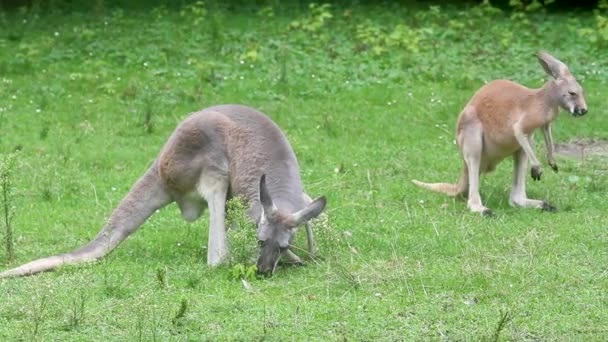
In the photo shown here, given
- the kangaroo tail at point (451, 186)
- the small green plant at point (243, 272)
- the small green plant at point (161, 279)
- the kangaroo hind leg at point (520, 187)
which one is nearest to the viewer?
the small green plant at point (161, 279)

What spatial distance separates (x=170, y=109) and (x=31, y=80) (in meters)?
1.93

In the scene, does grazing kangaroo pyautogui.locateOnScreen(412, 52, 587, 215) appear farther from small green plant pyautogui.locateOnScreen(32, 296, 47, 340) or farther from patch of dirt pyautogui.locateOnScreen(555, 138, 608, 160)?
small green plant pyautogui.locateOnScreen(32, 296, 47, 340)

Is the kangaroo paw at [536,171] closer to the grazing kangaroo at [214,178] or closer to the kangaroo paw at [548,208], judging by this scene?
the kangaroo paw at [548,208]

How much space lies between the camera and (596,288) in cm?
691

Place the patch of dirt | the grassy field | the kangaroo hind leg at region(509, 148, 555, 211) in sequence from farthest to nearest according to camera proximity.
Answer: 1. the patch of dirt
2. the kangaroo hind leg at region(509, 148, 555, 211)
3. the grassy field

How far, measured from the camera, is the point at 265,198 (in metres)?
7.28

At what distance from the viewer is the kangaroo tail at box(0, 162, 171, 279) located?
7.57 m

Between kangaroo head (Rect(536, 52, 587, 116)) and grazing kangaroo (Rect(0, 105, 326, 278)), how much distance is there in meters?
2.38

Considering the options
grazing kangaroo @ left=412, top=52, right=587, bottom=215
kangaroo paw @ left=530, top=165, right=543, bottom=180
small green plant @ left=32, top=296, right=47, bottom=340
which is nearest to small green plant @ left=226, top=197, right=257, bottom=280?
small green plant @ left=32, top=296, right=47, bottom=340

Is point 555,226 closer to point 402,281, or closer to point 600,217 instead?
point 600,217

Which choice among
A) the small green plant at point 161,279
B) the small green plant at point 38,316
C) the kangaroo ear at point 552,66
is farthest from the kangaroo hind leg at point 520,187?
the small green plant at point 38,316

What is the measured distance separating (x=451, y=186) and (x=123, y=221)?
296 cm

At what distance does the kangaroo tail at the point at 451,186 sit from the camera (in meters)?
9.55

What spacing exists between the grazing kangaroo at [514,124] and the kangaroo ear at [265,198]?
92.0 inches
